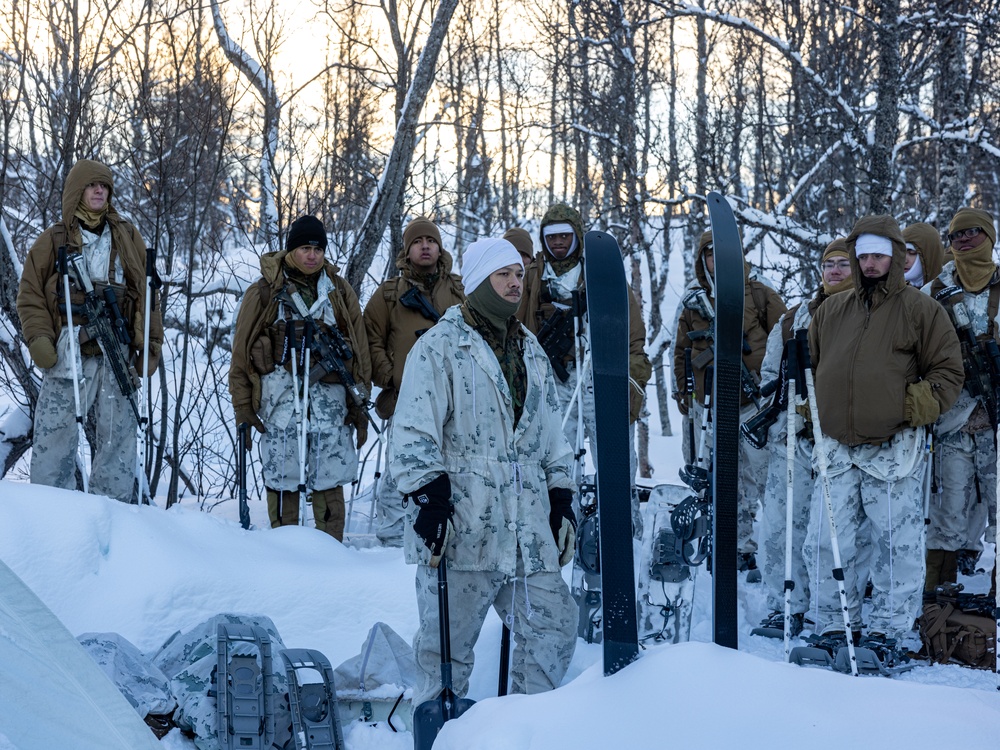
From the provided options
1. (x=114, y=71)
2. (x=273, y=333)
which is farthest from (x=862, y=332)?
(x=114, y=71)

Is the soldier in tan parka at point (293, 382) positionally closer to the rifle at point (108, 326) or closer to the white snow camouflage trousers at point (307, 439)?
the white snow camouflage trousers at point (307, 439)

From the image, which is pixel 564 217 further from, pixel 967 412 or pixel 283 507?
pixel 967 412

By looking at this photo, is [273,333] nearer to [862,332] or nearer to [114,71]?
[862,332]

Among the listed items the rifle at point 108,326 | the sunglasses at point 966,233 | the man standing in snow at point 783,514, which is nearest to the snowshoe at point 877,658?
the man standing in snow at point 783,514

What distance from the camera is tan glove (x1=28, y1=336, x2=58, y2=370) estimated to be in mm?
6004

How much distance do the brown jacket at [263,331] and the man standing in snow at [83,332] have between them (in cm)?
68

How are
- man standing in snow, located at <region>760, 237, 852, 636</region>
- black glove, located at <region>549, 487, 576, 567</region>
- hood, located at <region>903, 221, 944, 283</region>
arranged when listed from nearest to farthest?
black glove, located at <region>549, 487, 576, 567</region>, man standing in snow, located at <region>760, 237, 852, 636</region>, hood, located at <region>903, 221, 944, 283</region>

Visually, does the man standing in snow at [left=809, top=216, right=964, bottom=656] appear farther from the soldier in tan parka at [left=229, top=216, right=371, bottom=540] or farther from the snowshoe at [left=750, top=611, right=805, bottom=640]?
the soldier in tan parka at [left=229, top=216, right=371, bottom=540]

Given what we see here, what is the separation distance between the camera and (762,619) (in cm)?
589

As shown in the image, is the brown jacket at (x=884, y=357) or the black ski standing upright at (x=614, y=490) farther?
the brown jacket at (x=884, y=357)

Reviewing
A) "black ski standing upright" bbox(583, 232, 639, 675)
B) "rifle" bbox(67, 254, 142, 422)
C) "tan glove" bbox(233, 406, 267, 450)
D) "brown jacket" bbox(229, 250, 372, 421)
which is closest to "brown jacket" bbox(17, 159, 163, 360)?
"rifle" bbox(67, 254, 142, 422)

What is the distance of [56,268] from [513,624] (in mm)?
3888

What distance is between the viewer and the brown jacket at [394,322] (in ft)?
22.0

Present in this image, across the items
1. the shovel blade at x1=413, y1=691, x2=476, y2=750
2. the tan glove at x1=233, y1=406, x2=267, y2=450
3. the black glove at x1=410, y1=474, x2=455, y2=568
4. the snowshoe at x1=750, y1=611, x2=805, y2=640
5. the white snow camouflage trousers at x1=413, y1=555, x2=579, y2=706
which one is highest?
the tan glove at x1=233, y1=406, x2=267, y2=450
